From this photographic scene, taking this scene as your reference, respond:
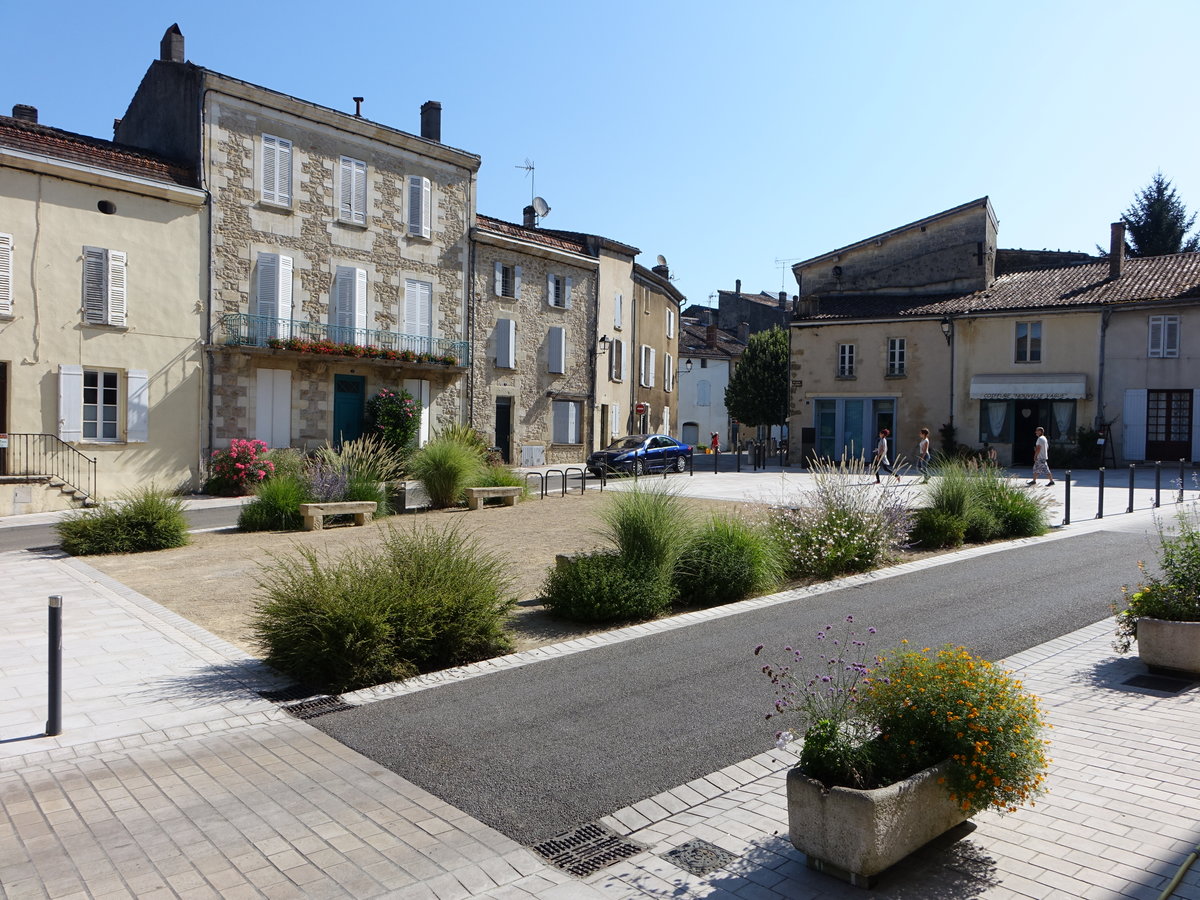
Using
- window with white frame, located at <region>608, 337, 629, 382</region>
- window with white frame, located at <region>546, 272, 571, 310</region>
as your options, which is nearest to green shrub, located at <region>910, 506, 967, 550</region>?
window with white frame, located at <region>546, 272, 571, 310</region>

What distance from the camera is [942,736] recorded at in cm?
365

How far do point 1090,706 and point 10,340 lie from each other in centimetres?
1984

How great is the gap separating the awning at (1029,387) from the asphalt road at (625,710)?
2221 centimetres

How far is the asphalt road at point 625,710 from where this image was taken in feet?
14.7

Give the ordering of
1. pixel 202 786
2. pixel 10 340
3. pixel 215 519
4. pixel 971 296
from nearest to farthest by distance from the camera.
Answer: pixel 202 786 < pixel 215 519 < pixel 10 340 < pixel 971 296

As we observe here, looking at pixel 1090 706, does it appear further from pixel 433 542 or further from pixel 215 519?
pixel 215 519

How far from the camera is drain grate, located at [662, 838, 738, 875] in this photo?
3717 millimetres

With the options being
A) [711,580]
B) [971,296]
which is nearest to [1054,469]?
[971,296]

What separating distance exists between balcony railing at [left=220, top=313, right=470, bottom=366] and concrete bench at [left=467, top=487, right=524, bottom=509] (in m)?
7.66

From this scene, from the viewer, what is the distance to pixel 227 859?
3732mm

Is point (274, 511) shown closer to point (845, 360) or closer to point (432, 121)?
point (432, 121)

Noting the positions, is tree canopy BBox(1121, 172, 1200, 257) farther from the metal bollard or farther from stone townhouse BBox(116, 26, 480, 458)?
the metal bollard

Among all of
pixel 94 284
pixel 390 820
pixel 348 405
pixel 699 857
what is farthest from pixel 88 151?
pixel 699 857

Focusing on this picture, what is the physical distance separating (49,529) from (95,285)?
271 inches
